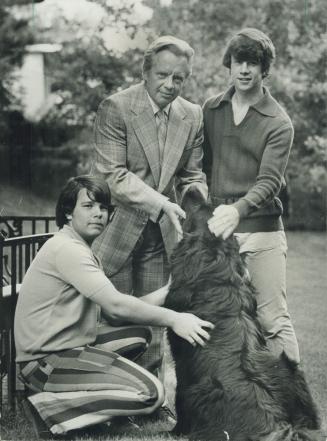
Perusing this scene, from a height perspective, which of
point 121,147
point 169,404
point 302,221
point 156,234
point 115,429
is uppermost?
point 121,147

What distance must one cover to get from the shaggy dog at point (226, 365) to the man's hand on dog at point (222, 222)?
1.2 inches

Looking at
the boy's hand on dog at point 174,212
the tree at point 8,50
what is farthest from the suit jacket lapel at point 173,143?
the tree at point 8,50

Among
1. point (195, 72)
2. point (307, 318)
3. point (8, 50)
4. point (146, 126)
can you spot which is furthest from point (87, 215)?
point (195, 72)

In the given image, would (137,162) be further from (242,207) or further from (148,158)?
(242,207)

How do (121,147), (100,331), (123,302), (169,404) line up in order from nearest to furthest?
(123,302)
(100,331)
(121,147)
(169,404)

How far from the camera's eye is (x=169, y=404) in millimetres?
3740

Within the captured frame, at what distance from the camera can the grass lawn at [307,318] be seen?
3121 millimetres

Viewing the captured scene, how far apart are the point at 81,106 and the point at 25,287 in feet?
10.4

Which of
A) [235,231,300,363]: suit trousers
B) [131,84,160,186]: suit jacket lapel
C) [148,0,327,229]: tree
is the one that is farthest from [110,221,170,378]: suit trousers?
[148,0,327,229]: tree

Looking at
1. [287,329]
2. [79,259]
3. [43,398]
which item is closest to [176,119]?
[79,259]

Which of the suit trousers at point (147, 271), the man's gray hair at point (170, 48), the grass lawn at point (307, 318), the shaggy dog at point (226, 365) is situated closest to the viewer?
the shaggy dog at point (226, 365)

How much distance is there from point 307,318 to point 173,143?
2.36 metres

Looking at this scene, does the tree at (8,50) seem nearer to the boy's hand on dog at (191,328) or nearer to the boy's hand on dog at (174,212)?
the boy's hand on dog at (174,212)

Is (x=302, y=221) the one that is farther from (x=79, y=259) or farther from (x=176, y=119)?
(x=79, y=259)
